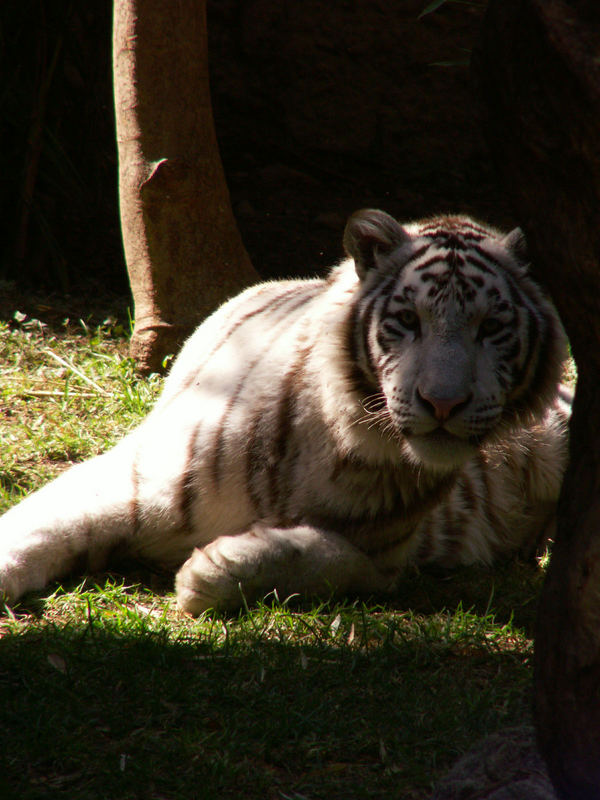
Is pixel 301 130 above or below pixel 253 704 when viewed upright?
above

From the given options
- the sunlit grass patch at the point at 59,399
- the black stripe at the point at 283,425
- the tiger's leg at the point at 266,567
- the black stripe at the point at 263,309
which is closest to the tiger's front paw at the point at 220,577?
the tiger's leg at the point at 266,567

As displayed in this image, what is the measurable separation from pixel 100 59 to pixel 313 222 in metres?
1.66

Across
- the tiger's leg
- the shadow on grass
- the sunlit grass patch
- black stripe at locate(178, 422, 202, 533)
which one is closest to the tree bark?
the sunlit grass patch

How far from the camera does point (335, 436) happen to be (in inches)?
103

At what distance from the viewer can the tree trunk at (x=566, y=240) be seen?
4.31 ft

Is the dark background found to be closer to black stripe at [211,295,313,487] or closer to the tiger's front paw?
black stripe at [211,295,313,487]

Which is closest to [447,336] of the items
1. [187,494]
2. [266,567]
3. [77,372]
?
[266,567]

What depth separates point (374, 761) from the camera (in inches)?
71.5

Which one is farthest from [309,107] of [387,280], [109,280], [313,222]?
[387,280]

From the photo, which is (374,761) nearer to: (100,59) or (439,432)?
(439,432)

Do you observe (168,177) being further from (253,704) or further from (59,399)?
(253,704)

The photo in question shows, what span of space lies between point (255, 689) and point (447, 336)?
97 cm

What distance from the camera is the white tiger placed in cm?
241

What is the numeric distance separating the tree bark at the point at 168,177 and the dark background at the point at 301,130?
1.23 metres
